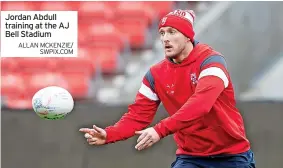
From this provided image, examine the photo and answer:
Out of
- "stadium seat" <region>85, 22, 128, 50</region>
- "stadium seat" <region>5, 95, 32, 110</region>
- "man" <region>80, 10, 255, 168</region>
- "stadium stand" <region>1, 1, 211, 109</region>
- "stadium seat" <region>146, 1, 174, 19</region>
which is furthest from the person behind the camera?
"stadium seat" <region>146, 1, 174, 19</region>

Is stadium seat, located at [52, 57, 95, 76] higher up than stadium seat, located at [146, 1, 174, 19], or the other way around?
stadium seat, located at [146, 1, 174, 19]

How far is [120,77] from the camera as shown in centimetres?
862

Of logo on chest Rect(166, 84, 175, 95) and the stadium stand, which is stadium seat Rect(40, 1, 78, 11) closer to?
the stadium stand

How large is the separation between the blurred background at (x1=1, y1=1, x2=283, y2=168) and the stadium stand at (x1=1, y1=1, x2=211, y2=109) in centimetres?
1

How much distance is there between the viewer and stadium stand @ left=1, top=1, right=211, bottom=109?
28.0ft

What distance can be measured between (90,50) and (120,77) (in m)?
0.57

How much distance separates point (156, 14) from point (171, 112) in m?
3.98

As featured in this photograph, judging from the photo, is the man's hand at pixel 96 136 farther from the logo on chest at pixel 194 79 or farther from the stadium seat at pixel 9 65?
the stadium seat at pixel 9 65

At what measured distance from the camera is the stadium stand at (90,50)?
8.54 m

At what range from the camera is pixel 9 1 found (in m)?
9.20

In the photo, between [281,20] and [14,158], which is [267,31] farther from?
[14,158]

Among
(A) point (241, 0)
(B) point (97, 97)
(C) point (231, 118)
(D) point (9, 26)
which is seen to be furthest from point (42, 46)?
(C) point (231, 118)

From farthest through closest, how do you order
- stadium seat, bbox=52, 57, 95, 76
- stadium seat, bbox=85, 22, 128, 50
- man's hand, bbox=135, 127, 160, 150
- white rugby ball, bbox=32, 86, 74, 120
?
stadium seat, bbox=85, 22, 128, 50, stadium seat, bbox=52, 57, 95, 76, white rugby ball, bbox=32, 86, 74, 120, man's hand, bbox=135, 127, 160, 150

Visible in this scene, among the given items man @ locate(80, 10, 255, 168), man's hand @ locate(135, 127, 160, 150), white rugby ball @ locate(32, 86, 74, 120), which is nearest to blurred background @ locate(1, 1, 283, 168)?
white rugby ball @ locate(32, 86, 74, 120)
